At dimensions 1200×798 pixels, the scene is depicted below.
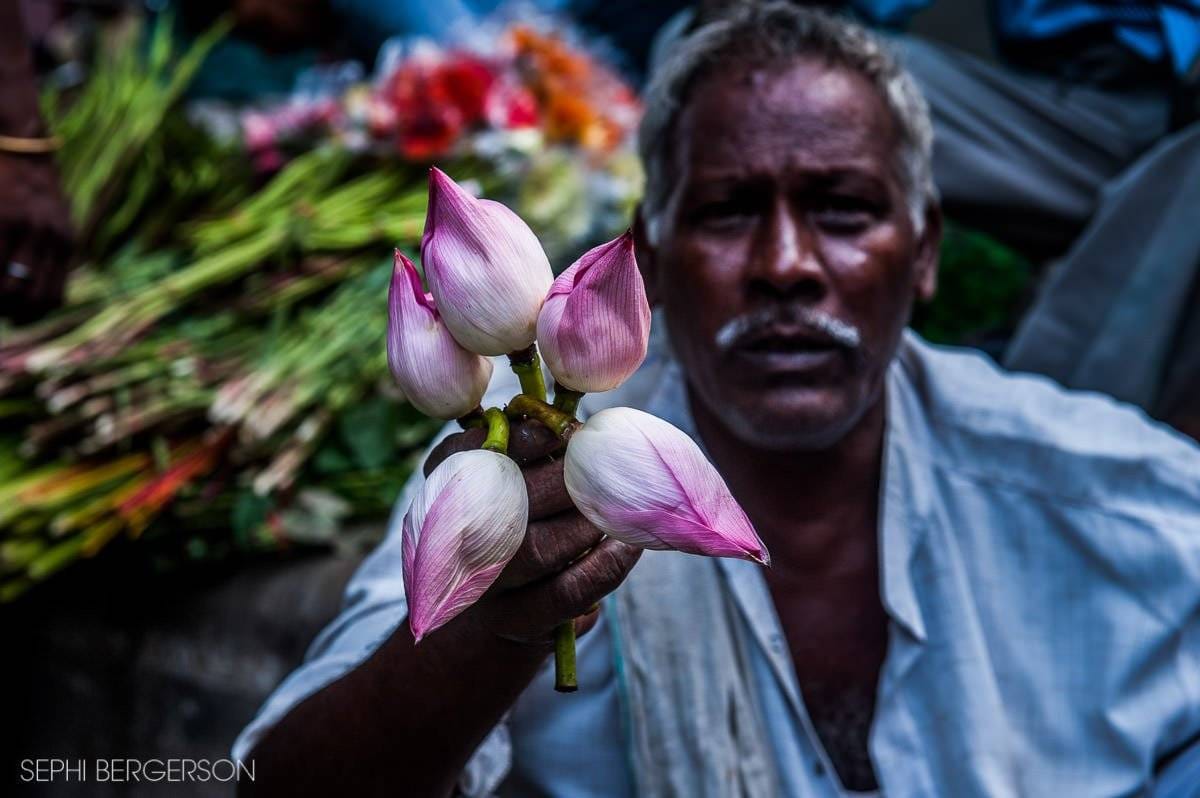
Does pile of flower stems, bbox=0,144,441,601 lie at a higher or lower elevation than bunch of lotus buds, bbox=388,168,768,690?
lower

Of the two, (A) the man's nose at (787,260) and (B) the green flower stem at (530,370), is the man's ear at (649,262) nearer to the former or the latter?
(A) the man's nose at (787,260)

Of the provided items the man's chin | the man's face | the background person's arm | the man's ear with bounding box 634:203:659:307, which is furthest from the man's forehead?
the background person's arm

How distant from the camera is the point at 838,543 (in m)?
1.67

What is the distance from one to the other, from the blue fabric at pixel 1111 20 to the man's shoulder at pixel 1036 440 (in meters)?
1.24

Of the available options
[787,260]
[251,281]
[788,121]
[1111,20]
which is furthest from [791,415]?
[1111,20]

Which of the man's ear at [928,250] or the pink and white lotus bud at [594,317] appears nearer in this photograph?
the pink and white lotus bud at [594,317]

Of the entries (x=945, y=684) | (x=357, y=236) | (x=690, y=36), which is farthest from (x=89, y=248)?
(x=945, y=684)

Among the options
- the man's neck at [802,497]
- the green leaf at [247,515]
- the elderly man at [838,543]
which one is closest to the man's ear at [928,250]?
the elderly man at [838,543]

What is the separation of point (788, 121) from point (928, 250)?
0.42 meters

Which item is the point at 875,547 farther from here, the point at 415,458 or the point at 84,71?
the point at 84,71

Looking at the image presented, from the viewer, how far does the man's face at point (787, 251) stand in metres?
1.46

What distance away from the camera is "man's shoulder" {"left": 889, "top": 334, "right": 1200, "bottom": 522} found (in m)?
1.64

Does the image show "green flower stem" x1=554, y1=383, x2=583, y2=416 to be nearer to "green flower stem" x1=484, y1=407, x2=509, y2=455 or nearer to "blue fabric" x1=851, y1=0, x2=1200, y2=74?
"green flower stem" x1=484, y1=407, x2=509, y2=455

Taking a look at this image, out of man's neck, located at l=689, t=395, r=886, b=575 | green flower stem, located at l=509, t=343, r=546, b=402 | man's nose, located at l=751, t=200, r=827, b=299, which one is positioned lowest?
man's neck, located at l=689, t=395, r=886, b=575
